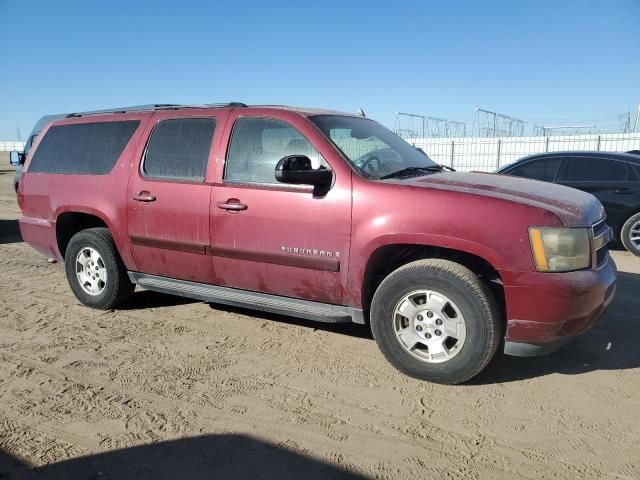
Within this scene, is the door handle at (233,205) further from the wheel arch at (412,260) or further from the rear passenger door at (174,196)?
the wheel arch at (412,260)

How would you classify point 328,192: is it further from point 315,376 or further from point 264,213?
point 315,376

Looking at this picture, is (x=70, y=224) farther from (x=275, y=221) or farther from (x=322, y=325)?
(x=322, y=325)

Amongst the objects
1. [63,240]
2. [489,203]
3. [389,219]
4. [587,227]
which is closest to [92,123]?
[63,240]

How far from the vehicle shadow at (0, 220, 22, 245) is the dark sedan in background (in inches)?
A: 361

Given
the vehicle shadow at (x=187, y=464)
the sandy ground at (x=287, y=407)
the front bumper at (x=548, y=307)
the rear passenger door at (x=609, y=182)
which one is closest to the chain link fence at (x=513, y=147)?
the rear passenger door at (x=609, y=182)

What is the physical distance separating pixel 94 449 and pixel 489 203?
2.67m

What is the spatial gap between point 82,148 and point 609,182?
23.9 feet

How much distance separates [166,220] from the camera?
4.32 metres

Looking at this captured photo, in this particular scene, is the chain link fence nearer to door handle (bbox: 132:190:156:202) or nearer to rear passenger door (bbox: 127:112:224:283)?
rear passenger door (bbox: 127:112:224:283)

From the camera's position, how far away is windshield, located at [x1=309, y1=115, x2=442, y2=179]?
385cm

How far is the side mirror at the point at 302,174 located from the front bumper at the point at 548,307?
4.61 feet

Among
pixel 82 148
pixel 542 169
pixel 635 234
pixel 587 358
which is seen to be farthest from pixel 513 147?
pixel 82 148

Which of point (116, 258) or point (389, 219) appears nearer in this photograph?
point (389, 219)

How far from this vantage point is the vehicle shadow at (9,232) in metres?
8.83
